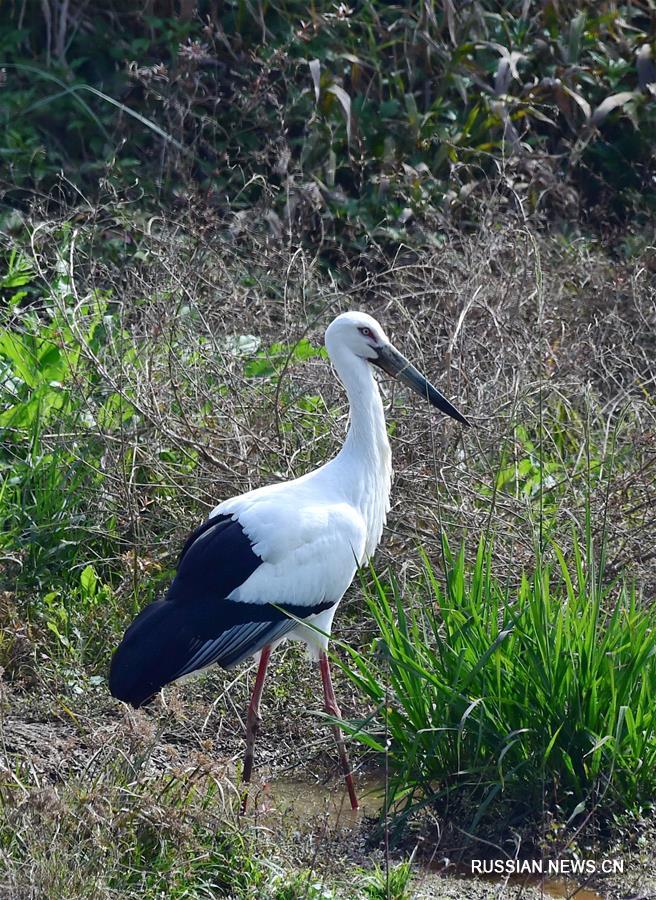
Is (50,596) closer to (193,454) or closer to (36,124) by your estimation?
(193,454)

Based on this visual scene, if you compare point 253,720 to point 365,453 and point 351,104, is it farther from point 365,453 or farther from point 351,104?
point 351,104

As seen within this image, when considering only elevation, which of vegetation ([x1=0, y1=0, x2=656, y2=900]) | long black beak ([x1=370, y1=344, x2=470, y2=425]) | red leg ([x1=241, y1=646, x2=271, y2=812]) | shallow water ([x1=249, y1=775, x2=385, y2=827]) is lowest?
shallow water ([x1=249, y1=775, x2=385, y2=827])

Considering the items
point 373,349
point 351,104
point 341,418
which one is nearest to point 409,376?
point 373,349

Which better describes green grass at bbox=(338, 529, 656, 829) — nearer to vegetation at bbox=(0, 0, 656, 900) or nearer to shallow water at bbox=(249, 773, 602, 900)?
vegetation at bbox=(0, 0, 656, 900)

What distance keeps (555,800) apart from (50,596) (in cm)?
232

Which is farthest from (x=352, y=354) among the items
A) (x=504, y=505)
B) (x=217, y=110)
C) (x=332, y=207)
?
(x=217, y=110)

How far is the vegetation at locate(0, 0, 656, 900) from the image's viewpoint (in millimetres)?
3904

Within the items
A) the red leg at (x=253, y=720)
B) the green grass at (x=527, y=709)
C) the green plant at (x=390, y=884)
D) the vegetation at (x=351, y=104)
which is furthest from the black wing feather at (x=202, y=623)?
the vegetation at (x=351, y=104)

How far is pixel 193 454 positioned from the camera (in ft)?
18.3

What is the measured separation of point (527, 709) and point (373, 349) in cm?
156

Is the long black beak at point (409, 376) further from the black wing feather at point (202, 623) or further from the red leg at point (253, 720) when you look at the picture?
the red leg at point (253, 720)

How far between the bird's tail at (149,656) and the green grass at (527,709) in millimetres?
608

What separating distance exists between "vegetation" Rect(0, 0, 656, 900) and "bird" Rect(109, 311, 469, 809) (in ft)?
0.55

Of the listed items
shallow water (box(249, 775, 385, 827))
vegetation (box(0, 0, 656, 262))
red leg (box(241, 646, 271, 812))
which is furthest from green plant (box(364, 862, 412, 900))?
vegetation (box(0, 0, 656, 262))
